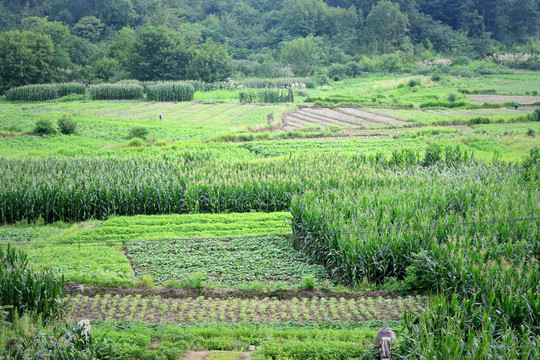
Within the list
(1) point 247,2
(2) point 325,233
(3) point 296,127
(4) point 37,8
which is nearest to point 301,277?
(2) point 325,233

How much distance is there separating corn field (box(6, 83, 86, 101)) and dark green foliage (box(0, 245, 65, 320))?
44.9m

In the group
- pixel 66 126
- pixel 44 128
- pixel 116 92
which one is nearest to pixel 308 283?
pixel 44 128

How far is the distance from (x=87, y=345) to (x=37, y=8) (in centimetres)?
8656

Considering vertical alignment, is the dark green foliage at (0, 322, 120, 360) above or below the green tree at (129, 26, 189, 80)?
below

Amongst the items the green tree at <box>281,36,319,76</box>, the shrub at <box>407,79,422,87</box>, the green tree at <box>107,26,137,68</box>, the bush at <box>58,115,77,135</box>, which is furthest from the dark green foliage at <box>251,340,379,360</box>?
the green tree at <box>281,36,319,76</box>

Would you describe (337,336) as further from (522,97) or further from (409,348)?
(522,97)

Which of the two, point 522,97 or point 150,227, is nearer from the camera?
point 150,227

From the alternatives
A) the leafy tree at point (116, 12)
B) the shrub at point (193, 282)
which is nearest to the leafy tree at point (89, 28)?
the leafy tree at point (116, 12)

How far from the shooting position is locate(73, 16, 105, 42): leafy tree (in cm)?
7898

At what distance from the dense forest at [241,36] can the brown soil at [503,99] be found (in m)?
6.33

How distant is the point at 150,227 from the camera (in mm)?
15164

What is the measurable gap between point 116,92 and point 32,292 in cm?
5058

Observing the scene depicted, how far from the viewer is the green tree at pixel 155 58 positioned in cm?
6912

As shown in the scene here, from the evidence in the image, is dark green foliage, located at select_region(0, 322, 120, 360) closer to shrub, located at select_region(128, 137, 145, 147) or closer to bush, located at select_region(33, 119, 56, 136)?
shrub, located at select_region(128, 137, 145, 147)
